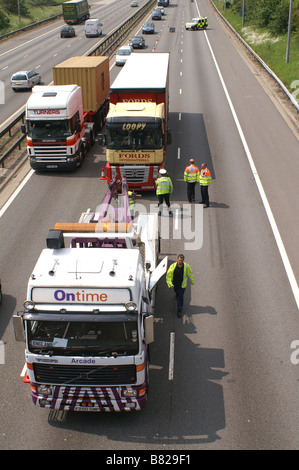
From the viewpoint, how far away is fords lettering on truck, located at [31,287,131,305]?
10.8 metres

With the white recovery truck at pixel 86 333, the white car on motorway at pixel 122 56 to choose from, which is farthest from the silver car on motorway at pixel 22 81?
the white recovery truck at pixel 86 333

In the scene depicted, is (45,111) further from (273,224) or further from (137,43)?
(137,43)

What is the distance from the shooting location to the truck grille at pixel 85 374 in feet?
35.9

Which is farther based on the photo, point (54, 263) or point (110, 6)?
point (110, 6)

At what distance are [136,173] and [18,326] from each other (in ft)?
45.6

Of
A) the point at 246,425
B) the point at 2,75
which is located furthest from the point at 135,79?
the point at 2,75

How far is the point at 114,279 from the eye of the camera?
36.0 feet

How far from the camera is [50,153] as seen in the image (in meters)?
26.6

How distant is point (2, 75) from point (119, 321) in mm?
46202

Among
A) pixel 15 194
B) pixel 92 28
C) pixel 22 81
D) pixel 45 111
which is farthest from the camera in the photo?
pixel 92 28

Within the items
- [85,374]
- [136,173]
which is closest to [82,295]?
[85,374]

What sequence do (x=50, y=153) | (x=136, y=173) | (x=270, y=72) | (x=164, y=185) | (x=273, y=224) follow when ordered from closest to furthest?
1. (x=273, y=224)
2. (x=164, y=185)
3. (x=136, y=173)
4. (x=50, y=153)
5. (x=270, y=72)
